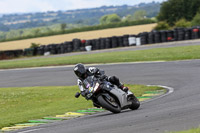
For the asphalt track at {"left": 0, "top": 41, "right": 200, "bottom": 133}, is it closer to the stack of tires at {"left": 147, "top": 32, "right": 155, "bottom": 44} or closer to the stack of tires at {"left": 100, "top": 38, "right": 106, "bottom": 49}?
the stack of tires at {"left": 147, "top": 32, "right": 155, "bottom": 44}

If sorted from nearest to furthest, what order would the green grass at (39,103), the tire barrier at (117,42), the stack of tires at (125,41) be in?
the green grass at (39,103) < the tire barrier at (117,42) < the stack of tires at (125,41)

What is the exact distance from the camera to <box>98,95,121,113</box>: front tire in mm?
10922

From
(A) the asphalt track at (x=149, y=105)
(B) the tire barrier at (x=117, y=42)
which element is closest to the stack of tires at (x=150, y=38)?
(B) the tire barrier at (x=117, y=42)

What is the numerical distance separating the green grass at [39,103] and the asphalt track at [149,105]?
179 cm

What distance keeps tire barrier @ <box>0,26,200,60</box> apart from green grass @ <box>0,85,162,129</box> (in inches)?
927

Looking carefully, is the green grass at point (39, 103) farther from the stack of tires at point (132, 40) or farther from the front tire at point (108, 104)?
the stack of tires at point (132, 40)

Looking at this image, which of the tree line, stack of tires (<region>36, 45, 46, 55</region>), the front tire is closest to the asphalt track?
the front tire

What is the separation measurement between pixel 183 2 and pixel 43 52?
82.6 ft

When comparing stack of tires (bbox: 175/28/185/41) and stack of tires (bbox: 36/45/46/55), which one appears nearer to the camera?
stack of tires (bbox: 175/28/185/41)

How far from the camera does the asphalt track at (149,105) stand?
8.46 m

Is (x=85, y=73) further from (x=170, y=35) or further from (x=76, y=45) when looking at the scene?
(x=76, y=45)

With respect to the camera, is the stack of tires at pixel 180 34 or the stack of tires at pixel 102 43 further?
the stack of tires at pixel 102 43

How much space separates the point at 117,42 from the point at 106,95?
33.3 m

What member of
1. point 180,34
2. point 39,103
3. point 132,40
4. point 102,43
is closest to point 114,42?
point 102,43
